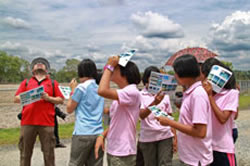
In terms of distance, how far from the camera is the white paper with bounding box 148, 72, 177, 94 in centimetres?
255

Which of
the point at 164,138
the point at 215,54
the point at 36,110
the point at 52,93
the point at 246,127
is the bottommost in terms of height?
the point at 246,127

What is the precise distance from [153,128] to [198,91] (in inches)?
50.1

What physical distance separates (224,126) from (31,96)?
2477 mm

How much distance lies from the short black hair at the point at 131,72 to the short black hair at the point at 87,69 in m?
0.83

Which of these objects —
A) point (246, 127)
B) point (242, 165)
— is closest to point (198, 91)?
point (242, 165)

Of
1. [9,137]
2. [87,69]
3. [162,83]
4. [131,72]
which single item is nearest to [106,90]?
[131,72]

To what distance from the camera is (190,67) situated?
6.67ft

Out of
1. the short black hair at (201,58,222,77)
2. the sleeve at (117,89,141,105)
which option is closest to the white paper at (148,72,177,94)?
the short black hair at (201,58,222,77)

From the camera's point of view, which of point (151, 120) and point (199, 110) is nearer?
point (199, 110)

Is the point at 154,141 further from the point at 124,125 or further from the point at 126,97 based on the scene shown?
the point at 126,97

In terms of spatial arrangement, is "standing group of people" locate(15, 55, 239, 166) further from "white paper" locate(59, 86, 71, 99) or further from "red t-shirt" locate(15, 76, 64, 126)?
"red t-shirt" locate(15, 76, 64, 126)

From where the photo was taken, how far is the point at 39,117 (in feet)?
11.8

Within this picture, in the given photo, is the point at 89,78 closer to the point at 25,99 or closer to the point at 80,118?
the point at 80,118

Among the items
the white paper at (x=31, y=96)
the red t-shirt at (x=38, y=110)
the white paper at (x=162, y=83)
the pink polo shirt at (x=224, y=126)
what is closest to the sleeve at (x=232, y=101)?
the pink polo shirt at (x=224, y=126)
